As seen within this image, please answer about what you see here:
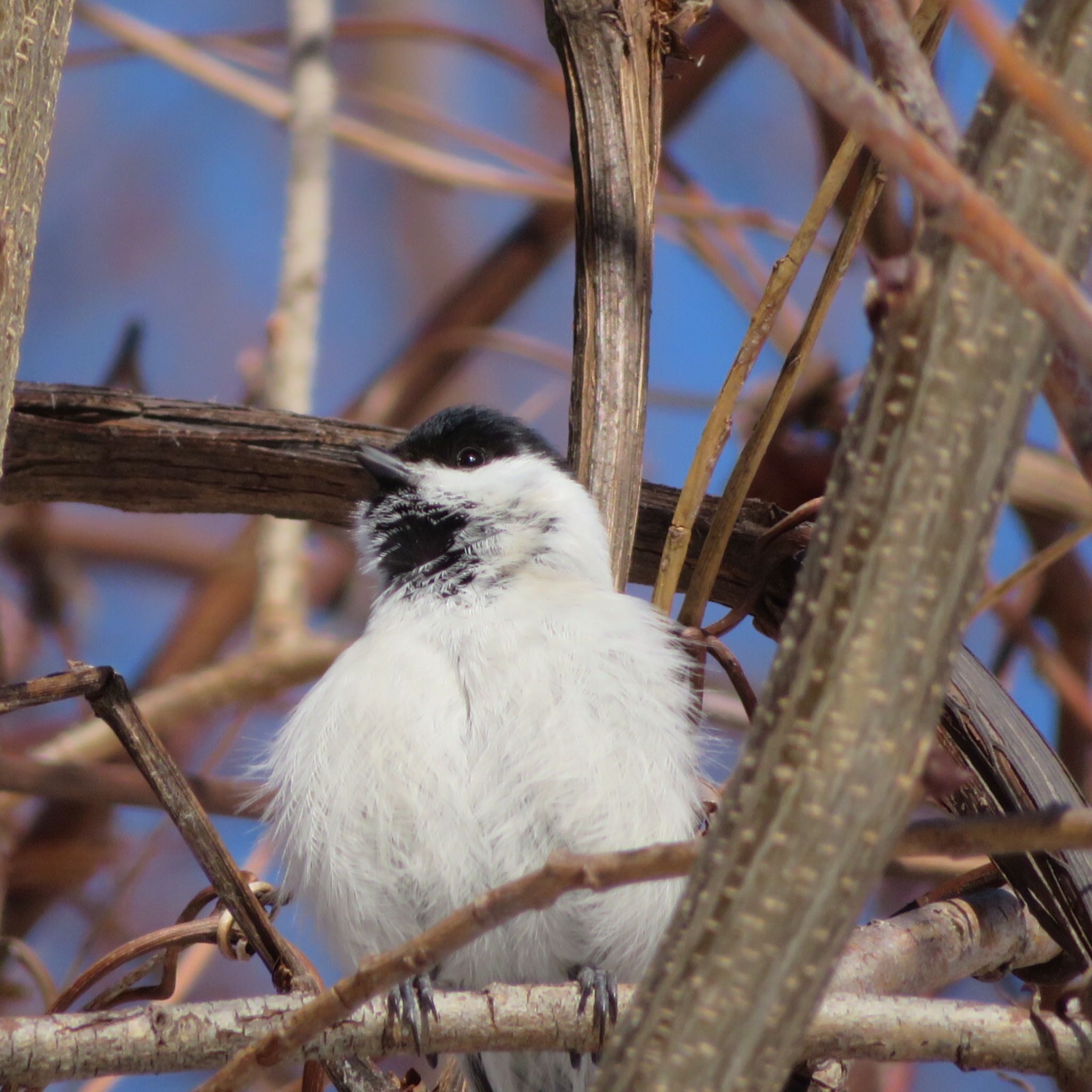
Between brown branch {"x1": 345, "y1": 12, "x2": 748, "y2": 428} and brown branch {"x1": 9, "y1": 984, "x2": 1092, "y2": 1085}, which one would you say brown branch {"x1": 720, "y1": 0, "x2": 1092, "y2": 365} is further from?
brown branch {"x1": 345, "y1": 12, "x2": 748, "y2": 428}

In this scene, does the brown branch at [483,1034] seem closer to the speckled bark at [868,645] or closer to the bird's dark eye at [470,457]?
the speckled bark at [868,645]

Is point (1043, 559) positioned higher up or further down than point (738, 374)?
further down

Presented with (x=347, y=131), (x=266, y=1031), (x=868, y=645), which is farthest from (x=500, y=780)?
(x=347, y=131)

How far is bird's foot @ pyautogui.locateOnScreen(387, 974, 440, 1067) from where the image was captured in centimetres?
86

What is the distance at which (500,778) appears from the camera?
1.33 m

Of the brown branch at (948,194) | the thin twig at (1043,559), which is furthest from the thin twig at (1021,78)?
the thin twig at (1043,559)

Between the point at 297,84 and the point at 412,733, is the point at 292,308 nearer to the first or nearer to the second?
the point at 297,84

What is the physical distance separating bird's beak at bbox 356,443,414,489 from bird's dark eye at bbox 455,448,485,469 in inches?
5.1

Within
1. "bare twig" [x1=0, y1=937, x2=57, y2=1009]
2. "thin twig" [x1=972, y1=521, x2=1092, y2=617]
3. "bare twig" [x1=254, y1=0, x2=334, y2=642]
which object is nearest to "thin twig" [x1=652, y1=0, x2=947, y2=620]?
"thin twig" [x1=972, y1=521, x2=1092, y2=617]

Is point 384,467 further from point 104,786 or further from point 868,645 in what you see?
point 868,645

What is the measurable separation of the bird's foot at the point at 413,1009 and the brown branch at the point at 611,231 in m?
0.54

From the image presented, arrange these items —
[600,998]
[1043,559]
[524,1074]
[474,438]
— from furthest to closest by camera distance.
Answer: [474,438] < [524,1074] < [1043,559] < [600,998]

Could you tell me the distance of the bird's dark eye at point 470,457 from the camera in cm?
183

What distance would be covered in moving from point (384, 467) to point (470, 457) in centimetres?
24
